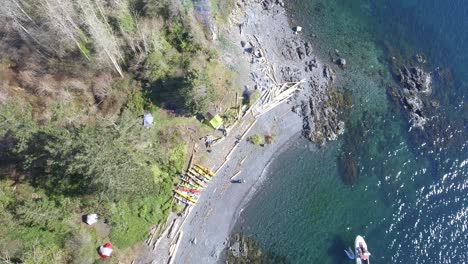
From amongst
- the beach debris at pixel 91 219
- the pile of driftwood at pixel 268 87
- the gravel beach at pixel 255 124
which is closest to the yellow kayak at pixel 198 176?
the gravel beach at pixel 255 124


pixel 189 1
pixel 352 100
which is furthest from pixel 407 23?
pixel 189 1

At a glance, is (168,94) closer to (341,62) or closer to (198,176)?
(198,176)

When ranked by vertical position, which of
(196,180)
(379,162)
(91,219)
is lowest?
(379,162)

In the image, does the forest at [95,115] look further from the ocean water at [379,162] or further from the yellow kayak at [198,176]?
the ocean water at [379,162]

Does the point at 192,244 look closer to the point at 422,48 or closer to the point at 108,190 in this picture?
the point at 108,190

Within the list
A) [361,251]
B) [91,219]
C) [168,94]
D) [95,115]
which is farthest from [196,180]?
[361,251]

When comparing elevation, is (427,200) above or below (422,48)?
below
